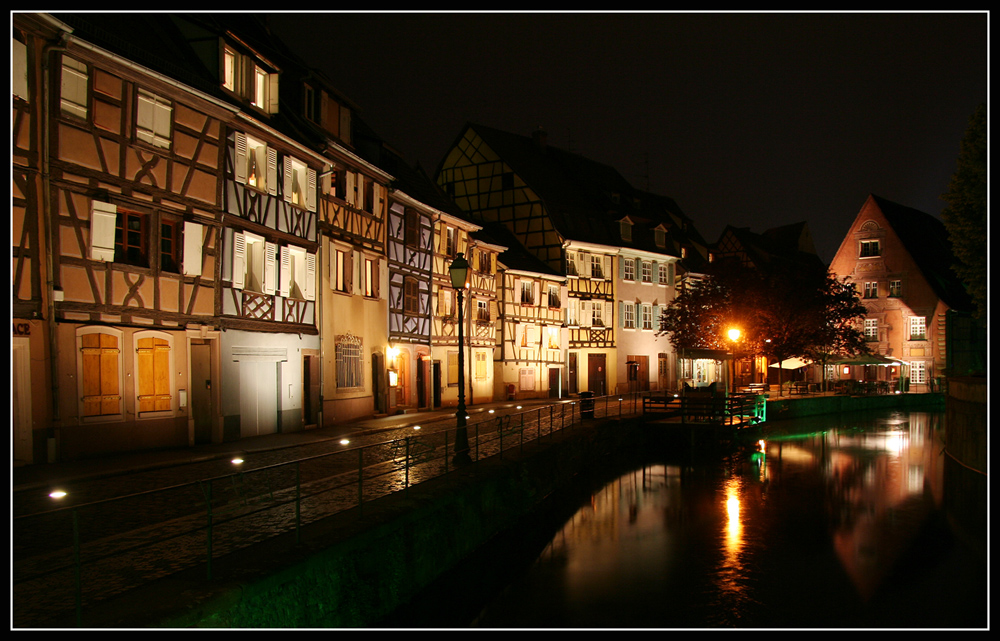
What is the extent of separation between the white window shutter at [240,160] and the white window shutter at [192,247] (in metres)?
2.12

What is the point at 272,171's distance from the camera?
22.5m

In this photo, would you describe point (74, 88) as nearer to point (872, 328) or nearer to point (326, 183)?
point (326, 183)

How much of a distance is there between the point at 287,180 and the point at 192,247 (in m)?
4.82

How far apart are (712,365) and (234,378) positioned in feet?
138

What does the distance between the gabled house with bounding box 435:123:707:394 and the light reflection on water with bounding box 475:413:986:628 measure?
19.7 meters

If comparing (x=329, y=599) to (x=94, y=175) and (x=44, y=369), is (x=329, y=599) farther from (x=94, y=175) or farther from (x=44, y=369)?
(x=94, y=175)

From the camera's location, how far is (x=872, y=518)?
1975cm

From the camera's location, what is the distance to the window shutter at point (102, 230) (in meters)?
16.7

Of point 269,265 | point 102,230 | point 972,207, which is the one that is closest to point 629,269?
point 972,207

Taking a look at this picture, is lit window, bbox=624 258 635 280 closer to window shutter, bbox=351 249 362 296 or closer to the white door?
window shutter, bbox=351 249 362 296

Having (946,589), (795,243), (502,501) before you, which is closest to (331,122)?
(502,501)

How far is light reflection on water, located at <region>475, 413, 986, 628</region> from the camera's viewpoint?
12.6 meters

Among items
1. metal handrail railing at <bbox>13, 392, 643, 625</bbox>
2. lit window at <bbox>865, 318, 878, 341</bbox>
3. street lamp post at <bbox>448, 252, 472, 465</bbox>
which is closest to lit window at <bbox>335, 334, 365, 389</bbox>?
metal handrail railing at <bbox>13, 392, 643, 625</bbox>

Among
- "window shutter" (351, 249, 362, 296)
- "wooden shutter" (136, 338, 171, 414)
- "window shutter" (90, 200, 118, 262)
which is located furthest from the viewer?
"window shutter" (351, 249, 362, 296)
